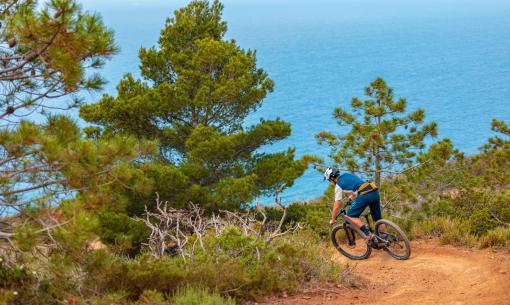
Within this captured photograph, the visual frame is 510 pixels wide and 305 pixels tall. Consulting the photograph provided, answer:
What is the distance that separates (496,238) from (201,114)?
11460 mm

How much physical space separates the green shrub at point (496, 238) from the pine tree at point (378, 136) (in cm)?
355

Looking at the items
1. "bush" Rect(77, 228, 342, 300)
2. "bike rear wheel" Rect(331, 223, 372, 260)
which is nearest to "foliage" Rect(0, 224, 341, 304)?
"bush" Rect(77, 228, 342, 300)

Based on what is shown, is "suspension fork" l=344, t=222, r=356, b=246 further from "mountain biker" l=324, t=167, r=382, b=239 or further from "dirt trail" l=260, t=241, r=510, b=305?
"mountain biker" l=324, t=167, r=382, b=239

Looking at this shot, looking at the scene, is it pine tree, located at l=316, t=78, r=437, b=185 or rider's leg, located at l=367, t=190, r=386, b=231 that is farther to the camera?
pine tree, located at l=316, t=78, r=437, b=185

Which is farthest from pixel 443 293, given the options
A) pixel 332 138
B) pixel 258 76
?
pixel 258 76

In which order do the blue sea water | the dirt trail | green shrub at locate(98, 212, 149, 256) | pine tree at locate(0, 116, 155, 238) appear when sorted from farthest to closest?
the blue sea water < green shrub at locate(98, 212, 149, 256) < the dirt trail < pine tree at locate(0, 116, 155, 238)

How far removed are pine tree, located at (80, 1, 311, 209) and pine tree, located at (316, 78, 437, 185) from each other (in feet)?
8.93

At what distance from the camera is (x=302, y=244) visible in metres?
10.7

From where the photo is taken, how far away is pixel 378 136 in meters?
15.2

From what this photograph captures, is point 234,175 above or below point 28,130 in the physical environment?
below

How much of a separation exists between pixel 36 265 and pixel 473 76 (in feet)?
297

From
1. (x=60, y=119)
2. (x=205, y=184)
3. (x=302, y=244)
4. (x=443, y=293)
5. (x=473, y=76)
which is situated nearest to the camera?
(x=60, y=119)

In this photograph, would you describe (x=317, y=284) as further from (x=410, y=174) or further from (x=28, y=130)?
(x=410, y=174)

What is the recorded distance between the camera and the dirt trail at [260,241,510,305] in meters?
8.67
